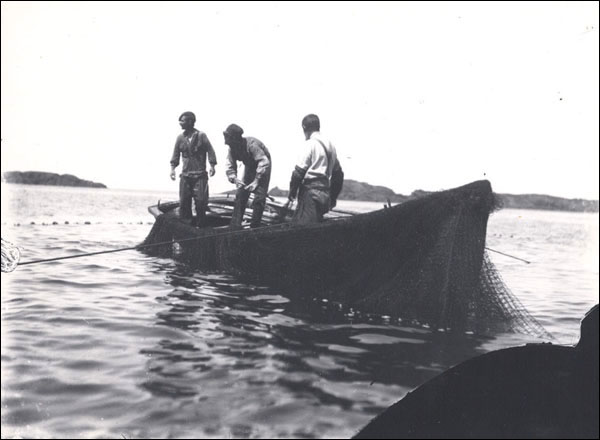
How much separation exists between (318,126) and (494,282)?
124 inches

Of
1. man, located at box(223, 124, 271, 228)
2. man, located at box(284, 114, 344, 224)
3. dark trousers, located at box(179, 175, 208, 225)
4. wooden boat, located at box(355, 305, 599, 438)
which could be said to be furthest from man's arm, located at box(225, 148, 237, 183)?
wooden boat, located at box(355, 305, 599, 438)

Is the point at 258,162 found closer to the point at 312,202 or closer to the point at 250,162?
the point at 250,162

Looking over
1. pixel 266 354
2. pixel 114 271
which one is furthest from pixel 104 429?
pixel 114 271

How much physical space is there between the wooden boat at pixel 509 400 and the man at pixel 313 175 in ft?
20.5

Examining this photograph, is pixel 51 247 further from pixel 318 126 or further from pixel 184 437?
pixel 184 437

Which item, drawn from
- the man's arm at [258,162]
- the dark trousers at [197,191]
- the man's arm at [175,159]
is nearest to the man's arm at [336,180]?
the man's arm at [258,162]

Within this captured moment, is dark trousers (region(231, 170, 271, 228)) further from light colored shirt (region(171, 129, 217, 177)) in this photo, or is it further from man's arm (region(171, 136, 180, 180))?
man's arm (region(171, 136, 180, 180))

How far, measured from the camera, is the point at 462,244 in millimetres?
5402

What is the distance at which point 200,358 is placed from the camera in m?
4.14

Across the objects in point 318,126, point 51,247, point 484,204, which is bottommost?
point 51,247

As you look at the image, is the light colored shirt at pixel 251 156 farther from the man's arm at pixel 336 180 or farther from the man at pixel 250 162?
the man's arm at pixel 336 180

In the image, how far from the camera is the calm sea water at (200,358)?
2.95 meters

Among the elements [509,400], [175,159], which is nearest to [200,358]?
[509,400]

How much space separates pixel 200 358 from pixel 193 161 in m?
6.27
